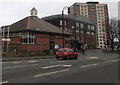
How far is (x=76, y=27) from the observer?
228 ft

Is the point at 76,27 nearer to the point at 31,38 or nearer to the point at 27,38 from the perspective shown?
the point at 31,38

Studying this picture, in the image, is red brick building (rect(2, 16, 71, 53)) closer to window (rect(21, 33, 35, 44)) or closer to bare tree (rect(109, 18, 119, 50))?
window (rect(21, 33, 35, 44))

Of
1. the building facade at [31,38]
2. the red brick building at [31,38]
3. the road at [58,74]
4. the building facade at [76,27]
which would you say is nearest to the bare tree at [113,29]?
the building facade at [76,27]

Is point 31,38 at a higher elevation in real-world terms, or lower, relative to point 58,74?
higher

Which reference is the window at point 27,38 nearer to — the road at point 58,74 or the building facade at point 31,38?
the building facade at point 31,38

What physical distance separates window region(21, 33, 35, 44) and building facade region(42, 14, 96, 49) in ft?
97.7

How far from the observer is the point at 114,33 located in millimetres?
45562

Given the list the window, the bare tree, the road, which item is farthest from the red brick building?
the bare tree

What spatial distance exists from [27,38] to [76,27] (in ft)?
139

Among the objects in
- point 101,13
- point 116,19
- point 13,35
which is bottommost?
point 13,35

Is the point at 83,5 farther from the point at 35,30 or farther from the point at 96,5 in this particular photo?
the point at 35,30

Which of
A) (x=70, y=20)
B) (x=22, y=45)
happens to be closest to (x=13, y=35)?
(x=22, y=45)

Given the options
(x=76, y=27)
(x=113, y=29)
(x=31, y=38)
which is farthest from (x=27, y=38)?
(x=76, y=27)

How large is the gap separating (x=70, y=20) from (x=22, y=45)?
40404 mm
